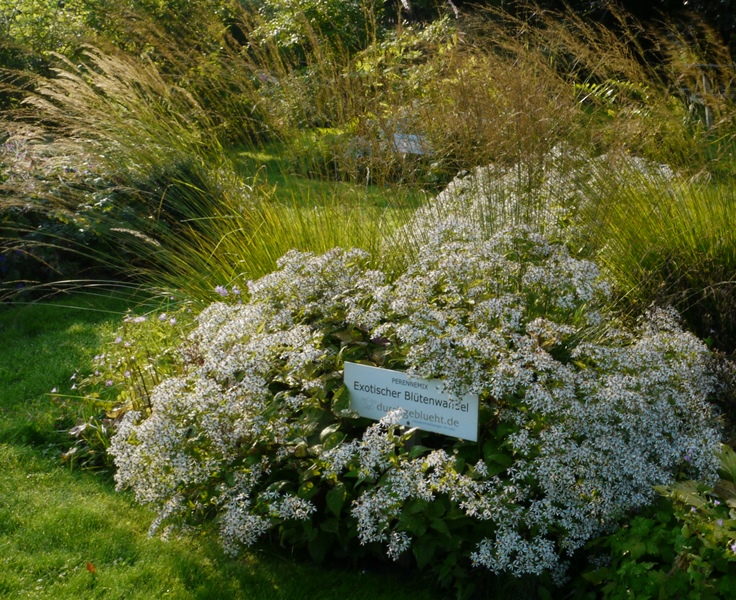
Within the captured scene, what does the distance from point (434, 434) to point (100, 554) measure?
1381 mm

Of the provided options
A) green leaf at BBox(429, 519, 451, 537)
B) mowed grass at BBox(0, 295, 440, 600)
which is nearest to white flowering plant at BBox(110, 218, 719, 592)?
green leaf at BBox(429, 519, 451, 537)

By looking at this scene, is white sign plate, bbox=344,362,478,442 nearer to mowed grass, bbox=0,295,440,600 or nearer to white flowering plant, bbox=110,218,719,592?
white flowering plant, bbox=110,218,719,592

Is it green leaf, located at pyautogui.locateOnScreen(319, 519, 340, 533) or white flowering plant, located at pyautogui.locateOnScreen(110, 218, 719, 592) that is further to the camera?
green leaf, located at pyautogui.locateOnScreen(319, 519, 340, 533)

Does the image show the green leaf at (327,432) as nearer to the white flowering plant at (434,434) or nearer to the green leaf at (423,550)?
the white flowering plant at (434,434)

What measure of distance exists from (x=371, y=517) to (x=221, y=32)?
11.1 feet

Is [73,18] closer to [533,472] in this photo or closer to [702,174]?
[702,174]

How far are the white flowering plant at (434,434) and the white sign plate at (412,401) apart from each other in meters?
0.06

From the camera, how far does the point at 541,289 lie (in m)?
3.41

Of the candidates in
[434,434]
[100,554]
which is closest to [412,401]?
[434,434]

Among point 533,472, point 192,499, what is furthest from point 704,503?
point 192,499

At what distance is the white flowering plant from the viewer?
8.94 feet

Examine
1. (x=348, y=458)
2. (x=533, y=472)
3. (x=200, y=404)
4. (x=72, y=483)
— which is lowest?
(x=72, y=483)

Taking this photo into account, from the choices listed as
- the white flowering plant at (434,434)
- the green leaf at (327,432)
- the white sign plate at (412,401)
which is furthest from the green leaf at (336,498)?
the white sign plate at (412,401)

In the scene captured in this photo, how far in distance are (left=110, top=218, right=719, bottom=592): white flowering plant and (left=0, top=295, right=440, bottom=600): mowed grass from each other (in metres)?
0.14
